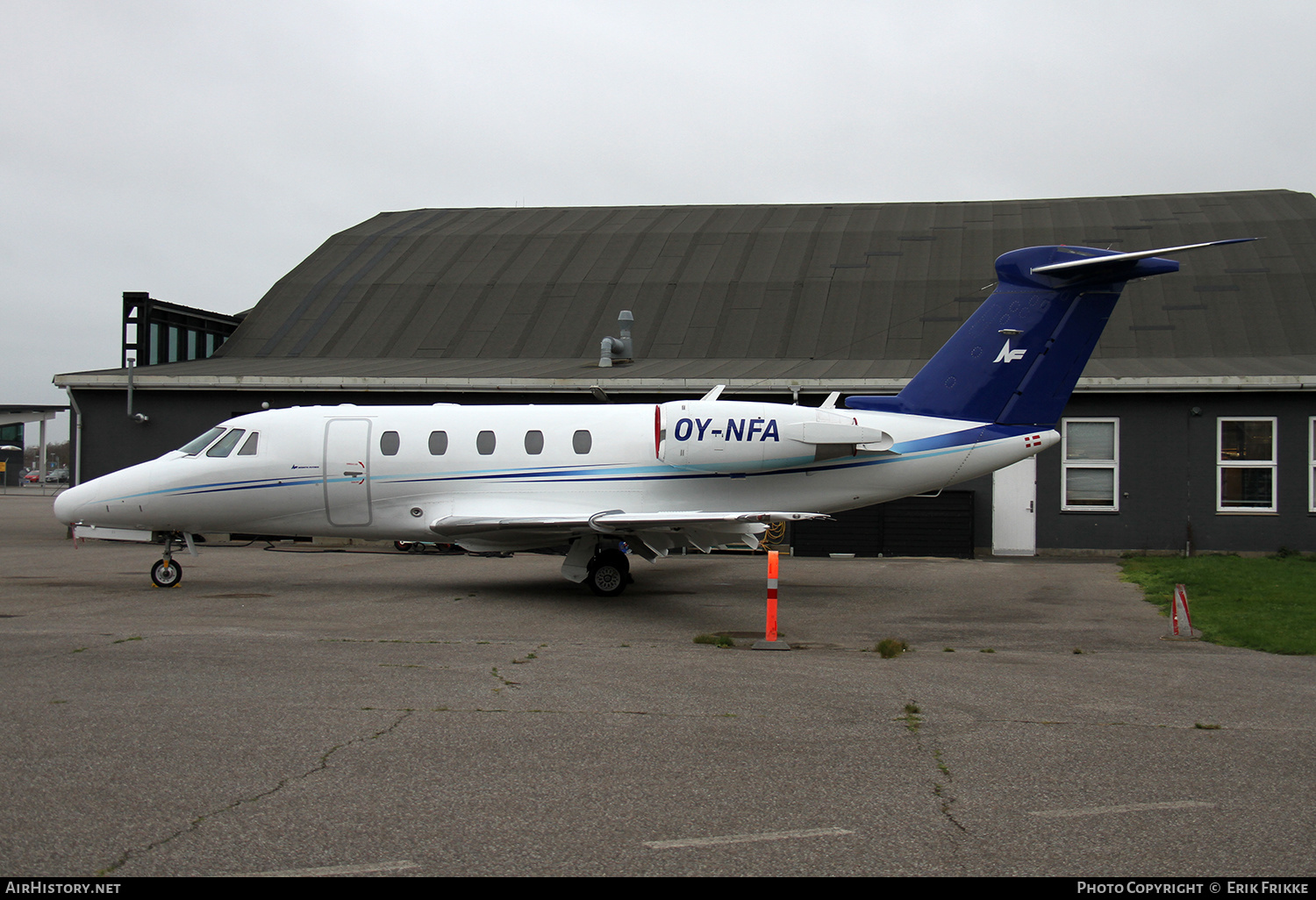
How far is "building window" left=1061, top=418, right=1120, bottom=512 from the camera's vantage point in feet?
73.4

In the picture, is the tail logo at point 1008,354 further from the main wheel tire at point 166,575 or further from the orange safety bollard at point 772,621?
the main wheel tire at point 166,575

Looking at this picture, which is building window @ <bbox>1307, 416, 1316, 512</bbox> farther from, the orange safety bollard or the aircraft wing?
the orange safety bollard

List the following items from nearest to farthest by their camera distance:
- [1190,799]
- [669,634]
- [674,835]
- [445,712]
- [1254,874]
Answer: [1254,874] < [674,835] < [1190,799] < [445,712] < [669,634]

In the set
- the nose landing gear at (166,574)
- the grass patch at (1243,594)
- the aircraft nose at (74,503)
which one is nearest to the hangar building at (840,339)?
the grass patch at (1243,594)

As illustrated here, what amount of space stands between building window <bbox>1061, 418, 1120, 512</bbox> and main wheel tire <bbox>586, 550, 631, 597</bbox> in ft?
39.1

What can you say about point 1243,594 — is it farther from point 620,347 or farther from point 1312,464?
point 620,347

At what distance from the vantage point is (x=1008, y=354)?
1491 cm

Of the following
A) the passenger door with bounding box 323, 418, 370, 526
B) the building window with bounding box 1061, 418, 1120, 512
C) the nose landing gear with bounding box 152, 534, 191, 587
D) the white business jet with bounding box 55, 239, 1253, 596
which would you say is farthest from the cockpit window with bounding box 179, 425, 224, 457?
the building window with bounding box 1061, 418, 1120, 512

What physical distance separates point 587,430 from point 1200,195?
26852 mm

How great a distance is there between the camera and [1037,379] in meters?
15.0

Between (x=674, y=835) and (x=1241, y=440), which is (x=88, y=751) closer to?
(x=674, y=835)

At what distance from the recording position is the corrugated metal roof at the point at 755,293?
25094 mm

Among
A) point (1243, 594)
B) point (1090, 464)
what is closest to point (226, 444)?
point (1243, 594)

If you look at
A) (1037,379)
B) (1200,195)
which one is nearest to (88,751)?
(1037,379)
